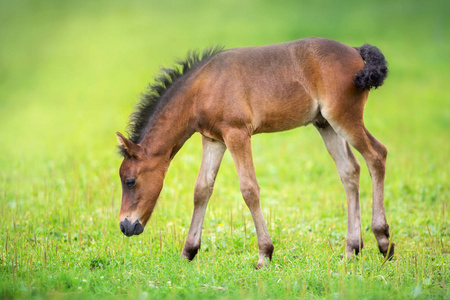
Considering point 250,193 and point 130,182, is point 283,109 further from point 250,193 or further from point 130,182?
point 130,182

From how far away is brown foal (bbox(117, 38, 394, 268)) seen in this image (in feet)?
21.4

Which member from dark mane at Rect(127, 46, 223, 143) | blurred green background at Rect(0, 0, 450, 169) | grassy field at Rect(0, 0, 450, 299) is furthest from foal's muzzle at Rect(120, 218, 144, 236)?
blurred green background at Rect(0, 0, 450, 169)

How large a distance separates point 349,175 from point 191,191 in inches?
167

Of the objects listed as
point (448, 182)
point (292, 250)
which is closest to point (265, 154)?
point (448, 182)

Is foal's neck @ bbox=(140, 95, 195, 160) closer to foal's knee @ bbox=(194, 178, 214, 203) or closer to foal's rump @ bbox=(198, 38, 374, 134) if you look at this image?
foal's rump @ bbox=(198, 38, 374, 134)

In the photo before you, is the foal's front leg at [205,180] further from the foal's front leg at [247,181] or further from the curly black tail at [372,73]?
the curly black tail at [372,73]

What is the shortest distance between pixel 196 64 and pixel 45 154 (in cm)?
892

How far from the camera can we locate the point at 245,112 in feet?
21.3

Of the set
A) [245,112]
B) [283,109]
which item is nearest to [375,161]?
[283,109]

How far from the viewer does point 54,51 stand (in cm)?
3178

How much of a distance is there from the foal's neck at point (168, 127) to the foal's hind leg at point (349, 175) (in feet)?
5.99

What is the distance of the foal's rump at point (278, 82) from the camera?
21.6ft

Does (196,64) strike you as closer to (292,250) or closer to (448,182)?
(292,250)

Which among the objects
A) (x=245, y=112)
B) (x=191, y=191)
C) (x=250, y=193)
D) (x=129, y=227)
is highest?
(x=245, y=112)
